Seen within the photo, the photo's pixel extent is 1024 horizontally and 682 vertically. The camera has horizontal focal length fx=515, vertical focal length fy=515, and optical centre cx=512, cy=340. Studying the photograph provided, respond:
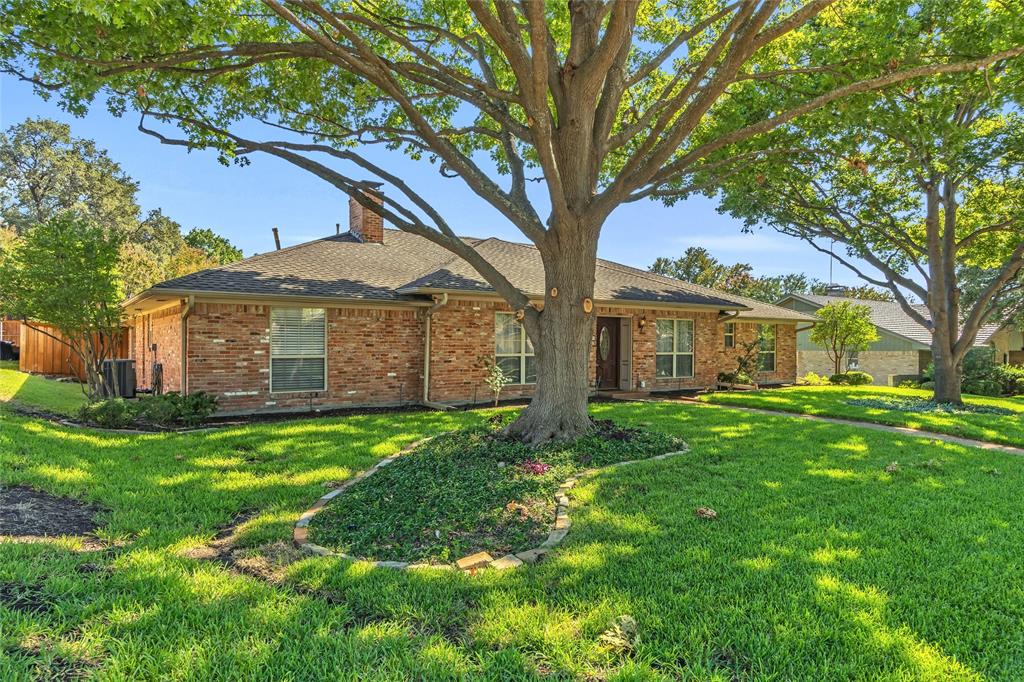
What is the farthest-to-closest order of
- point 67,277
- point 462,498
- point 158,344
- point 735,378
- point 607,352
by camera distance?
point 735,378, point 607,352, point 158,344, point 67,277, point 462,498

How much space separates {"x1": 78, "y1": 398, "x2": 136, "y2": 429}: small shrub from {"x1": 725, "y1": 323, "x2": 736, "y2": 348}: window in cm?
1581

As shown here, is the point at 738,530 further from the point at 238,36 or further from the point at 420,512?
the point at 238,36

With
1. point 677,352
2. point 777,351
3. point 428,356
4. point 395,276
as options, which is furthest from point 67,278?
point 777,351

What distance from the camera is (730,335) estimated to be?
1700cm

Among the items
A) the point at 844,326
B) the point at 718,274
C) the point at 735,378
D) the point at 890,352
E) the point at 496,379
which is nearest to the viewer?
the point at 496,379

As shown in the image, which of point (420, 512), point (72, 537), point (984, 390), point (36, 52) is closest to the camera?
point (72, 537)

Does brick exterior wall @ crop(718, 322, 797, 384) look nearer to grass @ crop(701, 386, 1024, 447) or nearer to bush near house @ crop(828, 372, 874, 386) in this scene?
grass @ crop(701, 386, 1024, 447)

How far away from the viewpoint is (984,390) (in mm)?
18609

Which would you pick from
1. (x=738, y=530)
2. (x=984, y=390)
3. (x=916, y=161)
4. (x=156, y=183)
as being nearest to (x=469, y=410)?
(x=738, y=530)

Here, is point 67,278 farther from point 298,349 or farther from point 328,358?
point 328,358

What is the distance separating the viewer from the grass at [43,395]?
10.5 meters

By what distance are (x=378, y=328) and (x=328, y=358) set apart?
1.25 m

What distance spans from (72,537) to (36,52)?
6.13 meters

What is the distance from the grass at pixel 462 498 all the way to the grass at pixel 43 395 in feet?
27.3
